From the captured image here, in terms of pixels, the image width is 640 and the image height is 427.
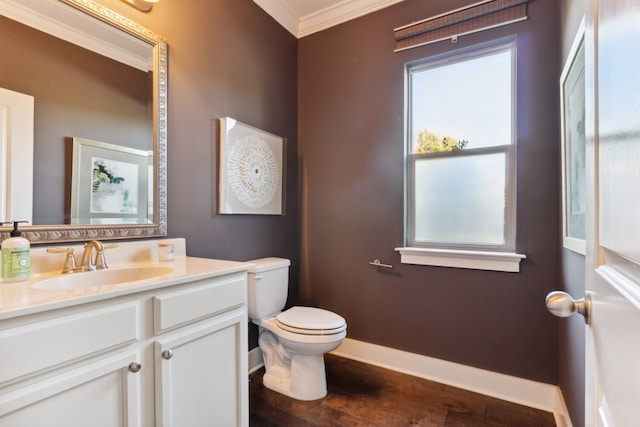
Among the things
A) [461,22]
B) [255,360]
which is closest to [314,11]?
[461,22]

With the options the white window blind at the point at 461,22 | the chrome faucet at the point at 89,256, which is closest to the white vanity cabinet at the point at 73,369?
the chrome faucet at the point at 89,256

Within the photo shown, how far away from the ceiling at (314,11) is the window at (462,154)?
58 cm

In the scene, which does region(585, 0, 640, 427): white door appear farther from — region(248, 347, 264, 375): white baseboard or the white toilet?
region(248, 347, 264, 375): white baseboard

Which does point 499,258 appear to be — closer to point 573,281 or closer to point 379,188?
point 573,281

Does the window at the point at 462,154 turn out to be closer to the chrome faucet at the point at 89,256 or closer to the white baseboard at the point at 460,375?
the white baseboard at the point at 460,375

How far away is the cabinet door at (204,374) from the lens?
1041 mm

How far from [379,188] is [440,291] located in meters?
0.81

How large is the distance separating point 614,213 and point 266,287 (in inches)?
68.9

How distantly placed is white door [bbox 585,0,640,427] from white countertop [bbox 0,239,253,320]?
1.12m

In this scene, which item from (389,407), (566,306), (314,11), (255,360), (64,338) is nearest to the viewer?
(566,306)

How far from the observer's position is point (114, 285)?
3.16 feet

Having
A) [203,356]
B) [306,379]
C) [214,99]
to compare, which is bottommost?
[306,379]

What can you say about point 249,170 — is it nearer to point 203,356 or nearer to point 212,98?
point 212,98

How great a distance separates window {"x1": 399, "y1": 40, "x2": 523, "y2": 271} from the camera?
1873 mm
